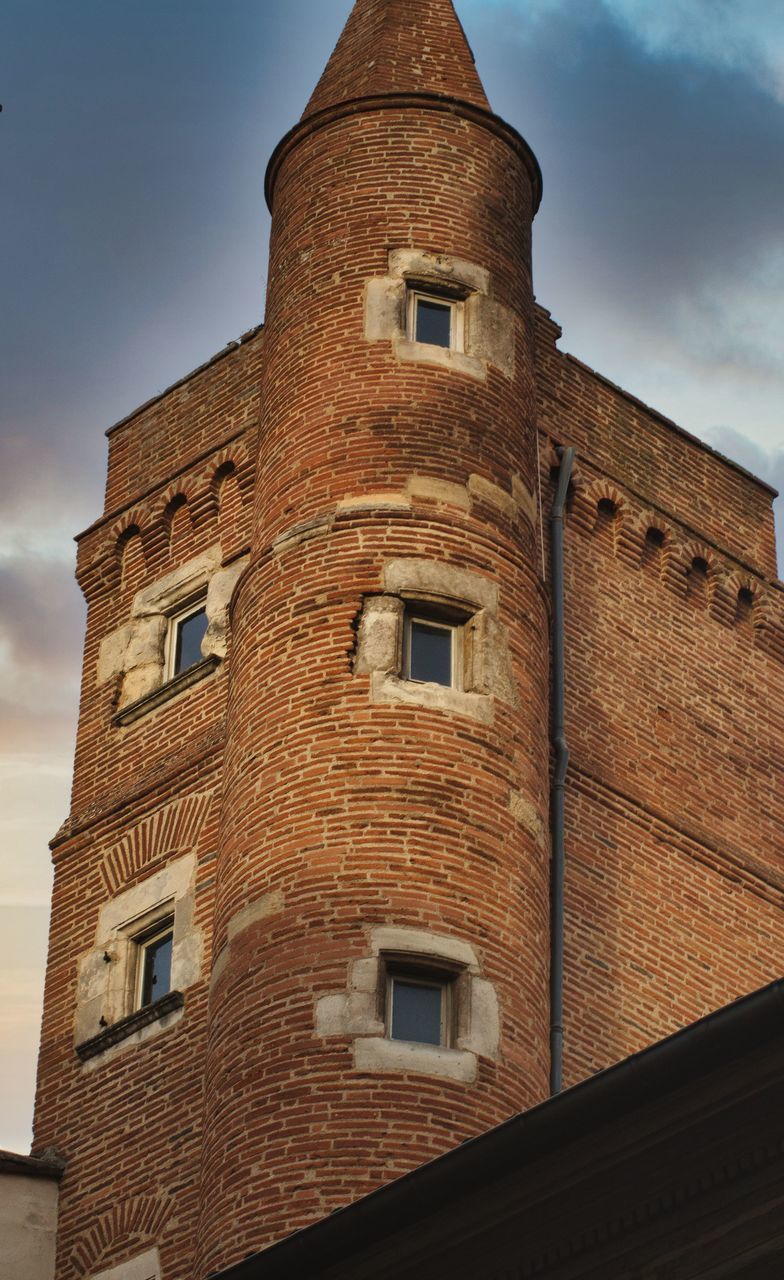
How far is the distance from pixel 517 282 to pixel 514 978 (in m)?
7.69

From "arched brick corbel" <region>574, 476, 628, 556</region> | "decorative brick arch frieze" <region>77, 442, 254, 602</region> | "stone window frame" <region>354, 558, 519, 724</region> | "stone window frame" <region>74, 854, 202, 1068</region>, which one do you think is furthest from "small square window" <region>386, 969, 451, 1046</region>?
"arched brick corbel" <region>574, 476, 628, 556</region>

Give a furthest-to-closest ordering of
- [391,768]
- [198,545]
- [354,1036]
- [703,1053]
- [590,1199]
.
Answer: [198,545] < [391,768] < [354,1036] < [590,1199] < [703,1053]

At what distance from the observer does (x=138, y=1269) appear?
2144 centimetres

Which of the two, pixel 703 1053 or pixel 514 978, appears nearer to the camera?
pixel 703 1053

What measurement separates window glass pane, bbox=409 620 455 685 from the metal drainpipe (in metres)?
2.25

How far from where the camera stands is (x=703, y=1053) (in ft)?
41.3

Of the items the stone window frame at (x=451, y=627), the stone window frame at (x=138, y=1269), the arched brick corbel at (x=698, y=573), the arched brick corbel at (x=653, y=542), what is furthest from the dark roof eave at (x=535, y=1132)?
the arched brick corbel at (x=698, y=573)

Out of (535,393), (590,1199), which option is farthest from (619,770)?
(590,1199)

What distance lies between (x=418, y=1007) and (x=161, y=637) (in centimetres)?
787

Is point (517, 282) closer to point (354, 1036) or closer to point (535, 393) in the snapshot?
point (535, 393)

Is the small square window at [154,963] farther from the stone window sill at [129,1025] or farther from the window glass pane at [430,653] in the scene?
the window glass pane at [430,653]

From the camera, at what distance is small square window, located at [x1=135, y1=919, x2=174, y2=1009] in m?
23.3

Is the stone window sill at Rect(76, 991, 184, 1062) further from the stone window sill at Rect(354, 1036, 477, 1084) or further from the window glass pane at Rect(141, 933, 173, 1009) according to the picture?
the stone window sill at Rect(354, 1036, 477, 1084)

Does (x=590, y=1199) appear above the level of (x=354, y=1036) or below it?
below
